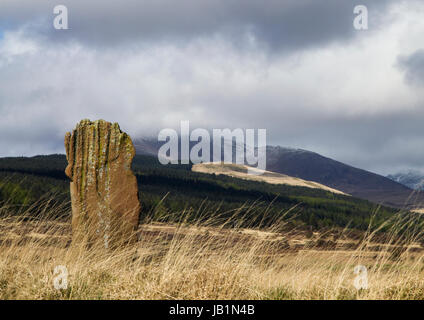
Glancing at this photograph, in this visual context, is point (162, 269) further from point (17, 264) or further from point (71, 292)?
point (17, 264)

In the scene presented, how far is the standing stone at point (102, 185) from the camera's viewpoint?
8.16 meters

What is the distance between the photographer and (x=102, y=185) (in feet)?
27.4

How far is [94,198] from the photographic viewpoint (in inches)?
326

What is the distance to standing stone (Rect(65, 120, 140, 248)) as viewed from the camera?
816 centimetres
